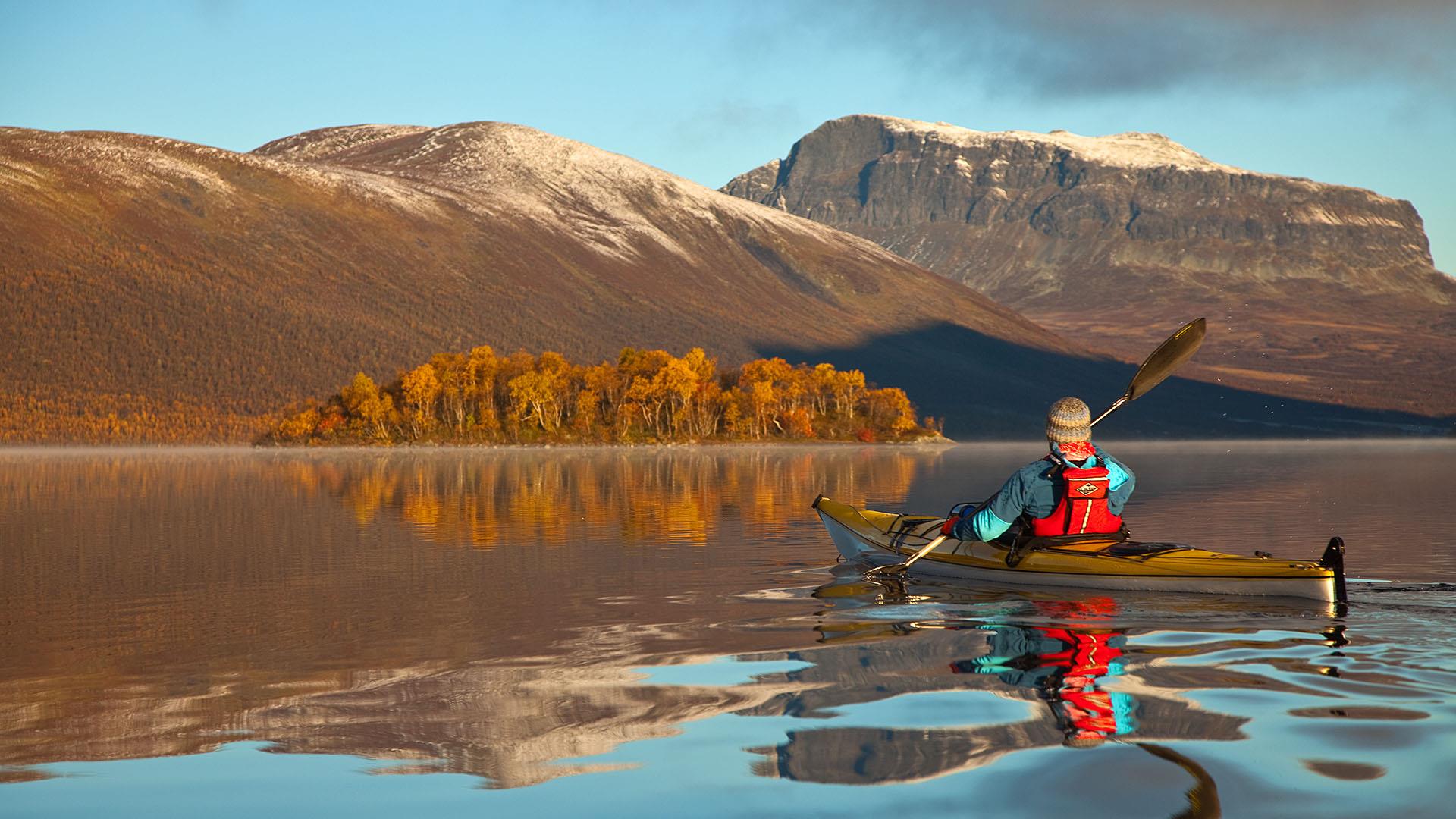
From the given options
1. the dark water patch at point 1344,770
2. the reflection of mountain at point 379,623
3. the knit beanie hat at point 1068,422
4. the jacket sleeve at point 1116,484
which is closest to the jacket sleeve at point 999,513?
the knit beanie hat at point 1068,422

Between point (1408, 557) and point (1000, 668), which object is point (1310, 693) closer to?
point (1000, 668)

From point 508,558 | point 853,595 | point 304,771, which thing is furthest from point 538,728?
point 508,558

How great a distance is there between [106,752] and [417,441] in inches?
5804

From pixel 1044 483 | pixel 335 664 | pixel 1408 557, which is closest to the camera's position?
pixel 335 664

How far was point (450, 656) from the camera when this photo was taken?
1552 centimetres

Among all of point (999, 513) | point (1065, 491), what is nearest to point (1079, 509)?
point (1065, 491)

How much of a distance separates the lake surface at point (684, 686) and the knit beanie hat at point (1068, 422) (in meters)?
2.20

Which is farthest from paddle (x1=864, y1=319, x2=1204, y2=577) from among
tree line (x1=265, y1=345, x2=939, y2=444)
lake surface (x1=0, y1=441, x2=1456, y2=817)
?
tree line (x1=265, y1=345, x2=939, y2=444)

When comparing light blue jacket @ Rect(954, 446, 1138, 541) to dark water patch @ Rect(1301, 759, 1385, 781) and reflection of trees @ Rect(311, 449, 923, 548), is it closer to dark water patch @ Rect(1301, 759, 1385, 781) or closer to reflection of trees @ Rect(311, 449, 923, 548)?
dark water patch @ Rect(1301, 759, 1385, 781)

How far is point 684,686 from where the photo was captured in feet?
44.3

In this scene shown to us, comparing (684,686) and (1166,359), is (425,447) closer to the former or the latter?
(1166,359)

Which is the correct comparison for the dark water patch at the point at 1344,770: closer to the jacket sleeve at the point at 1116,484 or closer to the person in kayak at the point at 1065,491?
the person in kayak at the point at 1065,491

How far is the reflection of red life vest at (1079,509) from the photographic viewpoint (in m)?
19.7

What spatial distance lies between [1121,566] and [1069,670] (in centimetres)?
566
